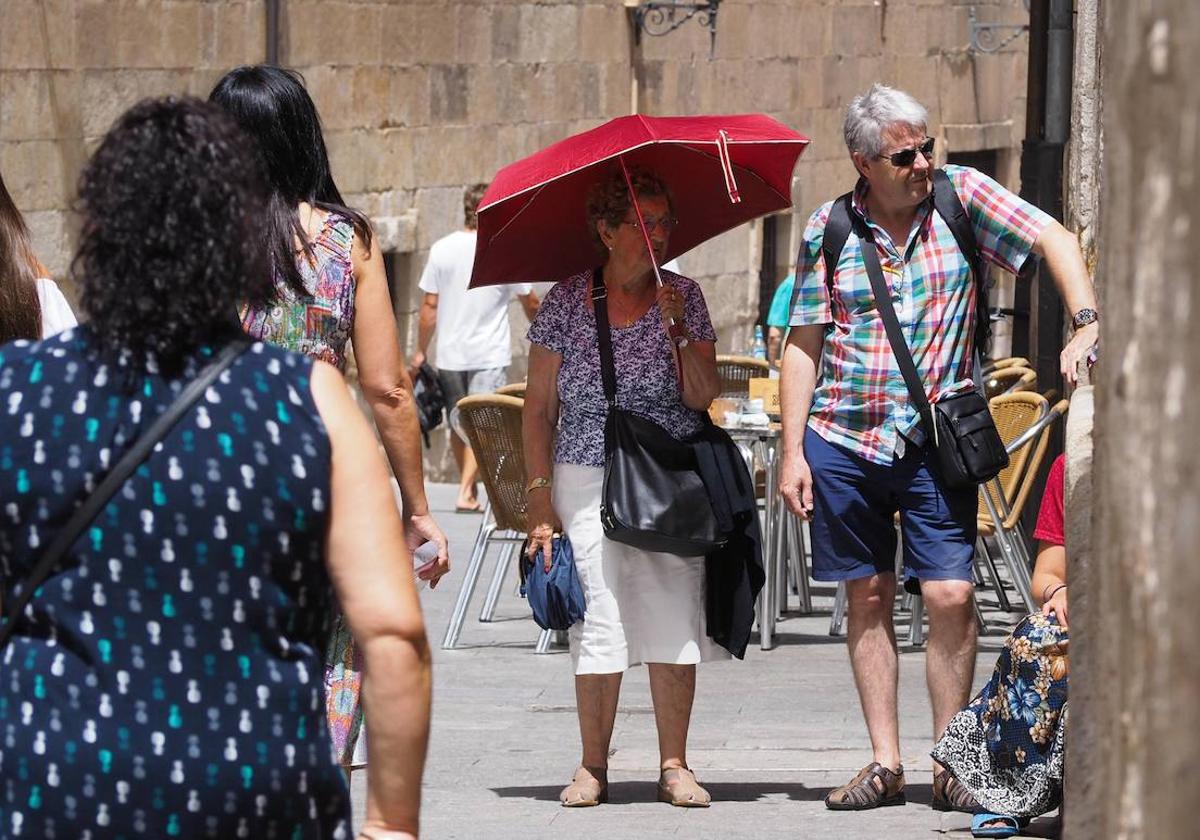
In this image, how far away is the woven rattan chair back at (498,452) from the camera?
7.97 metres

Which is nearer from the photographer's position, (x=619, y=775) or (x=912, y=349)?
(x=912, y=349)

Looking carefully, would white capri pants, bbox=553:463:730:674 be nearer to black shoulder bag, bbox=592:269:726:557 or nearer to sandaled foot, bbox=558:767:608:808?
black shoulder bag, bbox=592:269:726:557

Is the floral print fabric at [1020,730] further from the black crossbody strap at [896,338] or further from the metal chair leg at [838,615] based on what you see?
the metal chair leg at [838,615]

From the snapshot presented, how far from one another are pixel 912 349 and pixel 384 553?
299 cm

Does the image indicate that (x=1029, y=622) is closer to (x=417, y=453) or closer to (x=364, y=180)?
(x=417, y=453)

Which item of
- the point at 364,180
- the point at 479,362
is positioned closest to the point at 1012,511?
the point at 479,362

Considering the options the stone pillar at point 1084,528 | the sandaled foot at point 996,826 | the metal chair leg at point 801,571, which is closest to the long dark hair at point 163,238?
the stone pillar at point 1084,528

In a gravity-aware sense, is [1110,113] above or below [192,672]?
above

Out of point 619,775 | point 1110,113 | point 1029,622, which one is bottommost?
point 619,775

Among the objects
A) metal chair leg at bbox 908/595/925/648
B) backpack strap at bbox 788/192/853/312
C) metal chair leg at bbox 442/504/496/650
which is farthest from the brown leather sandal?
metal chair leg at bbox 442/504/496/650

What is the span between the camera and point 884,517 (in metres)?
5.55

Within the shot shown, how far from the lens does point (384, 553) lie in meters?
2.61

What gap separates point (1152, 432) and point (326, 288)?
2.64 meters

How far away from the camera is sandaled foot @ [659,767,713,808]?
18.4 ft
